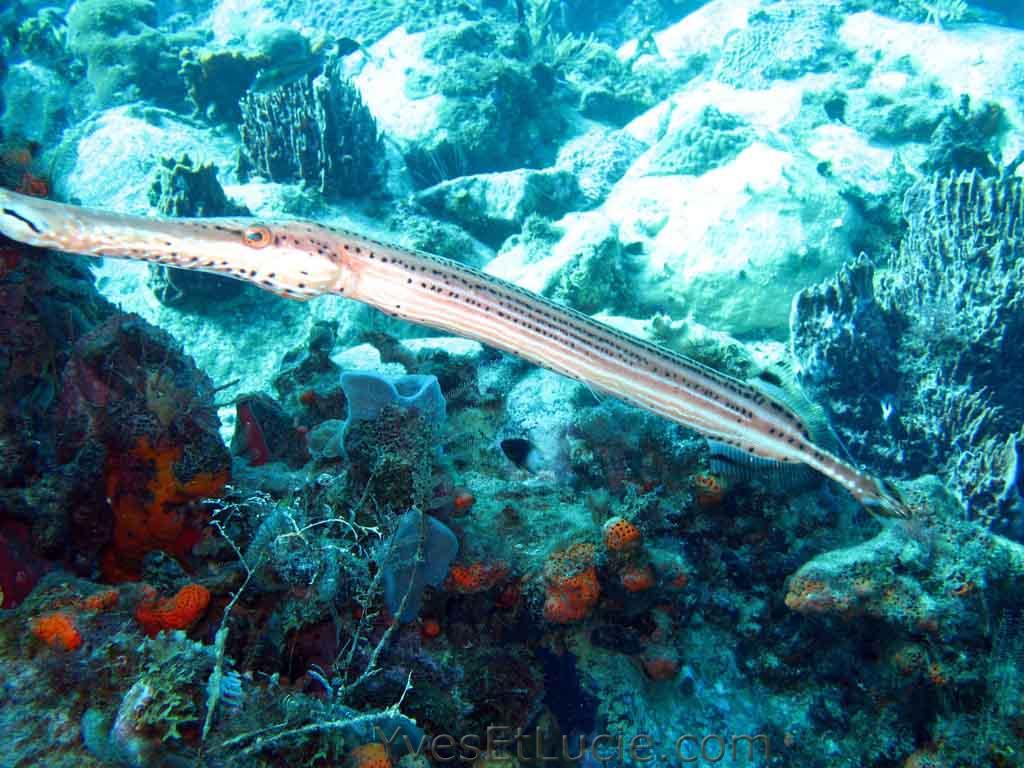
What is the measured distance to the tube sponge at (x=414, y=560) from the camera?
3.01 metres

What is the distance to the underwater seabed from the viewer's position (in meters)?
2.61

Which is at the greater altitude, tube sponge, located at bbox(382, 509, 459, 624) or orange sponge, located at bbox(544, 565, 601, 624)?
tube sponge, located at bbox(382, 509, 459, 624)

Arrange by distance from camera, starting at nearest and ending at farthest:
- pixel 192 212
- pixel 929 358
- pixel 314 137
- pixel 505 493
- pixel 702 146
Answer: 1. pixel 505 493
2. pixel 929 358
3. pixel 192 212
4. pixel 314 137
5. pixel 702 146

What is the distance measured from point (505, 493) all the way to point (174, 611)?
216cm

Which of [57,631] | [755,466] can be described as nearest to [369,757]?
[57,631]

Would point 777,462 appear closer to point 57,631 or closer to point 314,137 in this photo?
point 57,631

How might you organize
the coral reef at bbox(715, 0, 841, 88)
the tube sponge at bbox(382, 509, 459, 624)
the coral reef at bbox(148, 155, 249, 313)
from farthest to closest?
the coral reef at bbox(715, 0, 841, 88) → the coral reef at bbox(148, 155, 249, 313) → the tube sponge at bbox(382, 509, 459, 624)

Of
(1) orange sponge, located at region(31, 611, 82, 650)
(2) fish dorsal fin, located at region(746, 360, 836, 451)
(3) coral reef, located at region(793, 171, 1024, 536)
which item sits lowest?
(3) coral reef, located at region(793, 171, 1024, 536)

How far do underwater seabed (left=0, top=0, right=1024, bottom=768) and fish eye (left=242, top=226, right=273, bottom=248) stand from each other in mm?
657

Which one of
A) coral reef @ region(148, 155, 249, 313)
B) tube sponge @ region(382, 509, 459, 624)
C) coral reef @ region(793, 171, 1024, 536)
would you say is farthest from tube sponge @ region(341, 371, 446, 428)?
coral reef @ region(793, 171, 1024, 536)

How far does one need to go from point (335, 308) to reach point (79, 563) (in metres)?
5.58

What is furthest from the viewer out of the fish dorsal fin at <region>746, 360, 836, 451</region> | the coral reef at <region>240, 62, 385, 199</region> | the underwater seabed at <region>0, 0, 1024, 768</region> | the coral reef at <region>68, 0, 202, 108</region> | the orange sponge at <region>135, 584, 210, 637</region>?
the coral reef at <region>68, 0, 202, 108</region>

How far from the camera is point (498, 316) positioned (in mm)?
3168

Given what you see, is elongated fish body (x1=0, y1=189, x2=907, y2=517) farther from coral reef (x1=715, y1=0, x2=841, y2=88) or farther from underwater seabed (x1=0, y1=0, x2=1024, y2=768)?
coral reef (x1=715, y1=0, x2=841, y2=88)
